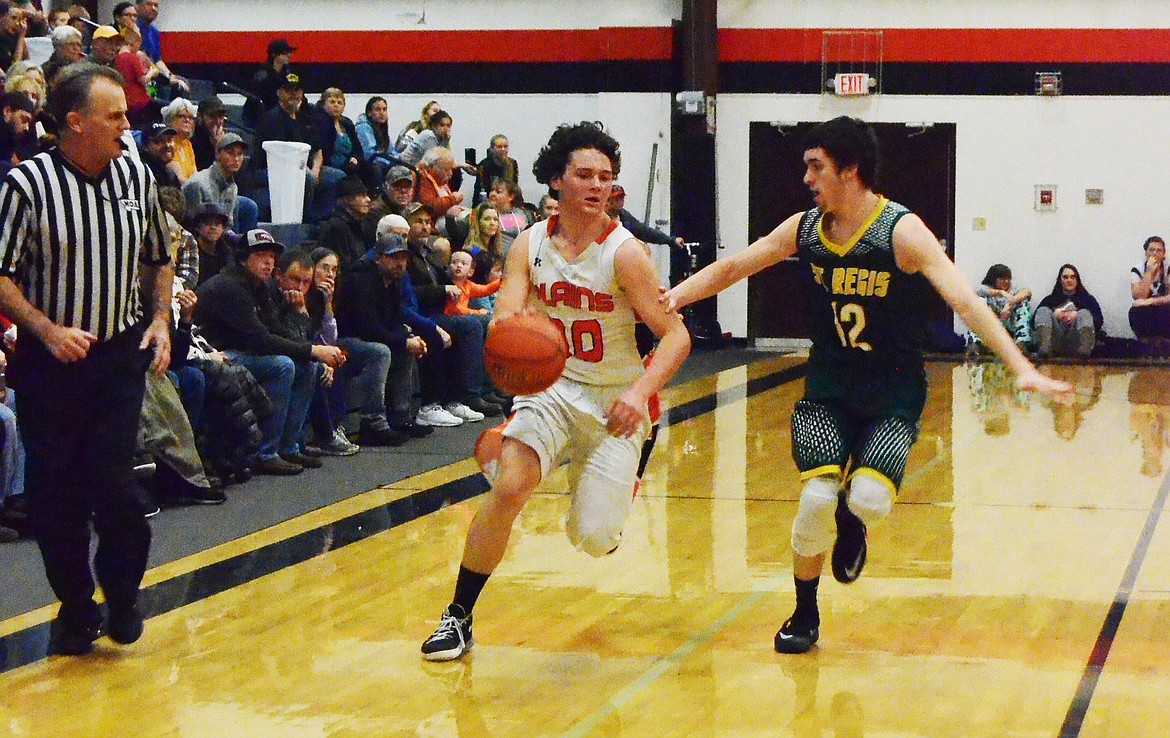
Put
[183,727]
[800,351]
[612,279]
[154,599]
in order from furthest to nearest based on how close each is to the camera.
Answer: [800,351], [154,599], [612,279], [183,727]

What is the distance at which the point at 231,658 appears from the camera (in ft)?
16.0

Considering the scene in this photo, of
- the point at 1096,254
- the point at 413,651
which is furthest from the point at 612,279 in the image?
the point at 1096,254

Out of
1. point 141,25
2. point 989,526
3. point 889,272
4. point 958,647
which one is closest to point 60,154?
point 889,272

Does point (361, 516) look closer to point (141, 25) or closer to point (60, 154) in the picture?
point (60, 154)

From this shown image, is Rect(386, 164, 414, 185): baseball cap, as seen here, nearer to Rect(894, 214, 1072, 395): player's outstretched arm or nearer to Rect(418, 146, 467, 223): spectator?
Rect(418, 146, 467, 223): spectator

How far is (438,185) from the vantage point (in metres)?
12.7

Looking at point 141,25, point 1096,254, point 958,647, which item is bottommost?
point 958,647

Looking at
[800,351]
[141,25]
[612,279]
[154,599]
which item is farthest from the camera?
[800,351]

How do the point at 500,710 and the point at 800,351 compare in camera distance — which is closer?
the point at 500,710

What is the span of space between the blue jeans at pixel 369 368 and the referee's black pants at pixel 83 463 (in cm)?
436

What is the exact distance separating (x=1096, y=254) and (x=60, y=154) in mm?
13121

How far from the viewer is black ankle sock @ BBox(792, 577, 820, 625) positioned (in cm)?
499

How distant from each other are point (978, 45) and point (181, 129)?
895cm

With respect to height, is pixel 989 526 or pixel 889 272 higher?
pixel 889 272
